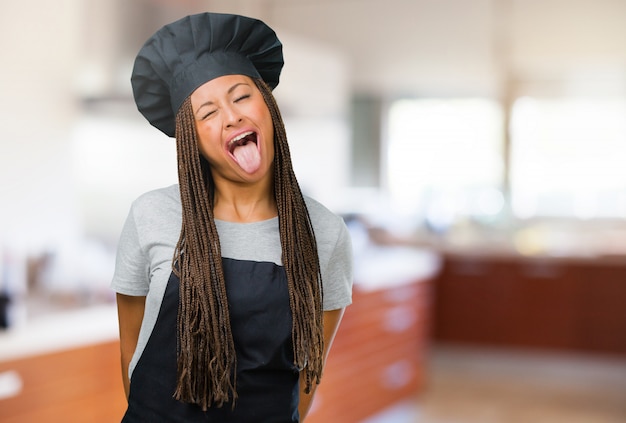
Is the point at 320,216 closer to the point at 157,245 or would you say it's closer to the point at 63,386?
the point at 157,245

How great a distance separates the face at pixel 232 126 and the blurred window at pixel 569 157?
173 inches

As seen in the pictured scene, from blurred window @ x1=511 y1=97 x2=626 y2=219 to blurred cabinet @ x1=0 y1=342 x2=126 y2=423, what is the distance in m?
3.58

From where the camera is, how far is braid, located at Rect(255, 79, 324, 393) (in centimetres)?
96

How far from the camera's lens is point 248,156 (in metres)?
0.93

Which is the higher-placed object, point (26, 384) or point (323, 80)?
point (323, 80)

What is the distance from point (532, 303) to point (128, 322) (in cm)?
400

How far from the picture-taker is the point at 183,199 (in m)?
0.94

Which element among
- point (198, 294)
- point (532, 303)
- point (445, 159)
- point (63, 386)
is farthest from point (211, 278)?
point (445, 159)

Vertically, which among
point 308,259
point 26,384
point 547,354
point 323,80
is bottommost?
point 547,354

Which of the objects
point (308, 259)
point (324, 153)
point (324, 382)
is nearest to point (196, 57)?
point (308, 259)

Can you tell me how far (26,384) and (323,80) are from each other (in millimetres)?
3107

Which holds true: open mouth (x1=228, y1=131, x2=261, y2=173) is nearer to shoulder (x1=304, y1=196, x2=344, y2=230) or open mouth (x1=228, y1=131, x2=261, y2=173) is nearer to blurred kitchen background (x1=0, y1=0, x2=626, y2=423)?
shoulder (x1=304, y1=196, x2=344, y2=230)

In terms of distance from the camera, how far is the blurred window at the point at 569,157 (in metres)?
5.03

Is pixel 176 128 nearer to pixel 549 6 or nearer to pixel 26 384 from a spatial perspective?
pixel 26 384
